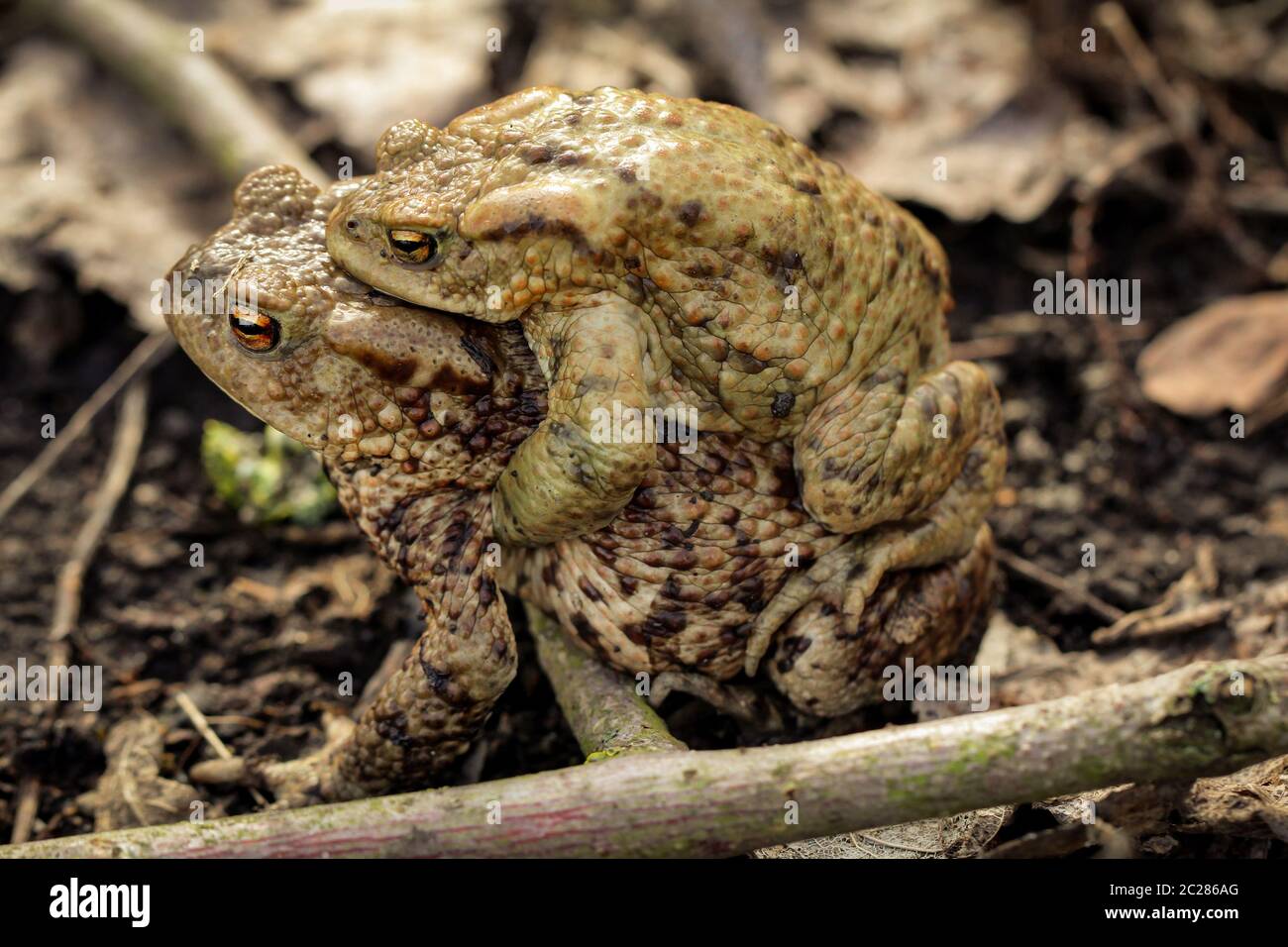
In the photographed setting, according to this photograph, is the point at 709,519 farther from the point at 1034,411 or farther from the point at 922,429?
the point at 1034,411

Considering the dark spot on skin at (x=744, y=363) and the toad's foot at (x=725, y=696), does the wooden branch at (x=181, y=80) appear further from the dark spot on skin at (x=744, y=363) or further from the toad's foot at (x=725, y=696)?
the toad's foot at (x=725, y=696)

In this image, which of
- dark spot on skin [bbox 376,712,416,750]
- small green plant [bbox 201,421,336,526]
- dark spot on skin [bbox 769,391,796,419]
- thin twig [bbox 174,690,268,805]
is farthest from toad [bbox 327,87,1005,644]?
small green plant [bbox 201,421,336,526]

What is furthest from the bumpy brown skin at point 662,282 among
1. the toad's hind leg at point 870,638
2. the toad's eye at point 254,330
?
the toad's eye at point 254,330

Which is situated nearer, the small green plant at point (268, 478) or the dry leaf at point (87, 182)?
the small green plant at point (268, 478)

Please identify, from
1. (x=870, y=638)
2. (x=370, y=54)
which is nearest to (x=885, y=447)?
(x=870, y=638)

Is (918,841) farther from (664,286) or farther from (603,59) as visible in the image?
(603,59)

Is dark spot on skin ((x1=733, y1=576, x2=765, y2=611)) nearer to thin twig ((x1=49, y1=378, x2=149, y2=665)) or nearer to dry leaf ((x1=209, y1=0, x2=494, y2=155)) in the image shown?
thin twig ((x1=49, y1=378, x2=149, y2=665))
